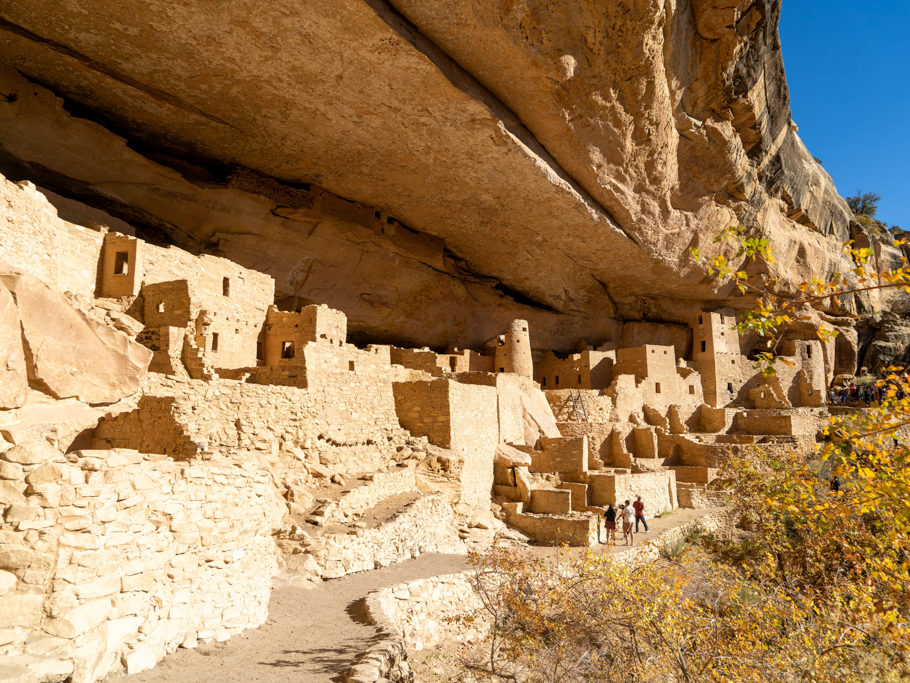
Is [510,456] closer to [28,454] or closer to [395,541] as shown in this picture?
[395,541]

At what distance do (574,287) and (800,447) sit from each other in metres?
9.72

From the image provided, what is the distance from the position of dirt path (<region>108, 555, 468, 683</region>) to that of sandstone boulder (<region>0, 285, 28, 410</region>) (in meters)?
3.52

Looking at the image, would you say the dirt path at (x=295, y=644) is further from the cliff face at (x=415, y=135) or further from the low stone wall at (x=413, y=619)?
the cliff face at (x=415, y=135)

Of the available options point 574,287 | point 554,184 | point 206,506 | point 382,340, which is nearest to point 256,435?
point 206,506

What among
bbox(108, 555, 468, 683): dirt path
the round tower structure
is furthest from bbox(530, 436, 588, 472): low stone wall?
bbox(108, 555, 468, 683): dirt path

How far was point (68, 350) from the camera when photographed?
7.44 meters

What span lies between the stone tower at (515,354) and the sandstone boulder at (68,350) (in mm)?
13959

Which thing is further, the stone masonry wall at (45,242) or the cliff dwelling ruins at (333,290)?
the stone masonry wall at (45,242)

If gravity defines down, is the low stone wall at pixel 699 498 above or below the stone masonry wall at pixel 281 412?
below

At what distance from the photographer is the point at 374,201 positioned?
1855 cm

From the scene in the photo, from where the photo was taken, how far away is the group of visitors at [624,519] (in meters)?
12.8

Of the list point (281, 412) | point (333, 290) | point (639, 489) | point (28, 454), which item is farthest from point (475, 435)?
point (28, 454)

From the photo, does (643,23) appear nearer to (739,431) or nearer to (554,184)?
(554,184)

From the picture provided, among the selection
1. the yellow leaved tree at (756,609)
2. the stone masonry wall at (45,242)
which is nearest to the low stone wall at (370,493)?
the yellow leaved tree at (756,609)
